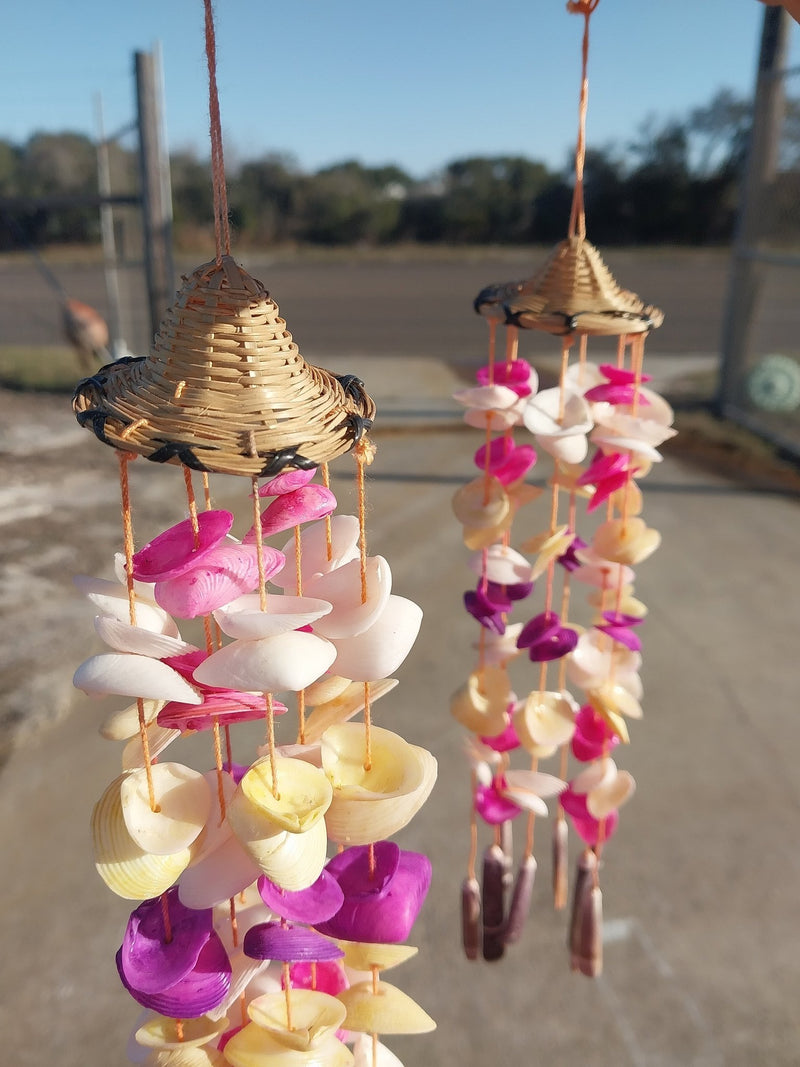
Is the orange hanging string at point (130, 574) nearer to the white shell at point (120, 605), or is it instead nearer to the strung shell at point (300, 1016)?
the white shell at point (120, 605)

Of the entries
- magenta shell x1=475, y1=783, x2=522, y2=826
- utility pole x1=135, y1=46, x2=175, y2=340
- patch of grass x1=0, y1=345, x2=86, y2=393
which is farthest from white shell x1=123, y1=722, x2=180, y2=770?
patch of grass x1=0, y1=345, x2=86, y2=393

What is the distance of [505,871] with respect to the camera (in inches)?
37.8

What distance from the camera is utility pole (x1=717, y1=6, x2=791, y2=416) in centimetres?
342

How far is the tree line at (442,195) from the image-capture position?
208 inches

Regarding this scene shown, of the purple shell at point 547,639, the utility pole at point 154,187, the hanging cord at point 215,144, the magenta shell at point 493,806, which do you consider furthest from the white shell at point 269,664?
the utility pole at point 154,187

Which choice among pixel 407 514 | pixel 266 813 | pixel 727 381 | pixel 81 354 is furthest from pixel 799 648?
pixel 81 354

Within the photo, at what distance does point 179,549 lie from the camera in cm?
47

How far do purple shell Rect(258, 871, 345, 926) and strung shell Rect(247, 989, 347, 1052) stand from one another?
0.07 meters

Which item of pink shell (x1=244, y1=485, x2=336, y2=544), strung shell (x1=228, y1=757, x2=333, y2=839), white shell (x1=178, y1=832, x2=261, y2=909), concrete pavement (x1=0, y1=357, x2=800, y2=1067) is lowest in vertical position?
concrete pavement (x1=0, y1=357, x2=800, y2=1067)

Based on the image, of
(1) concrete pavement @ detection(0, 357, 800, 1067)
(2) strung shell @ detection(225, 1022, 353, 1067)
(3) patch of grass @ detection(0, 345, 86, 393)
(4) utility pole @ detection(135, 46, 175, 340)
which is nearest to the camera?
(2) strung shell @ detection(225, 1022, 353, 1067)

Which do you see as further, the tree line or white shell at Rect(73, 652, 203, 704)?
the tree line

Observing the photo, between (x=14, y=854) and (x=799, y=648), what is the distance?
1734mm

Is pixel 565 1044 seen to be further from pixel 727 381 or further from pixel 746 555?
pixel 727 381

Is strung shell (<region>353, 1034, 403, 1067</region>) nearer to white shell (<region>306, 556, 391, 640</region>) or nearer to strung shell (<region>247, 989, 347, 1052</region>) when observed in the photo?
strung shell (<region>247, 989, 347, 1052</region>)
